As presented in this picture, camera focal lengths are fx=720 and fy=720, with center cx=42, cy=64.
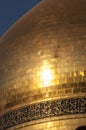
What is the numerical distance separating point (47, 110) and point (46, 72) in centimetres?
57

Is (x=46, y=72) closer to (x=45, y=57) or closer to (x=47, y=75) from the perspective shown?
(x=47, y=75)

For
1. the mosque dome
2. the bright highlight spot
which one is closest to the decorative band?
the mosque dome

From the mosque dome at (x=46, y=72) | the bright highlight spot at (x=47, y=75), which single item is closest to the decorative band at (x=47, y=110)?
the mosque dome at (x=46, y=72)

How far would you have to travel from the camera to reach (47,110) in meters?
10.8

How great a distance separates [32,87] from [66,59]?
26.3 inches

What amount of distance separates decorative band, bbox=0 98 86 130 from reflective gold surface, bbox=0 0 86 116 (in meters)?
0.08

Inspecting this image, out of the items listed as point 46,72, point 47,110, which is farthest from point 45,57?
point 47,110

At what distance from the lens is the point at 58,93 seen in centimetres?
1069

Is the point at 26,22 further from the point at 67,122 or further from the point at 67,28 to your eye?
the point at 67,122

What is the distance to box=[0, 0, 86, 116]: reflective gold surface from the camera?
10727 millimetres

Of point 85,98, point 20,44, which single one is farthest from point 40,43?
point 85,98

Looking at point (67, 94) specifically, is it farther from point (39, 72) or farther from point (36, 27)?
point (36, 27)

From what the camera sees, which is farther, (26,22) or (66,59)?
(26,22)

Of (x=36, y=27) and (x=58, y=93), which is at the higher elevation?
(x=36, y=27)
